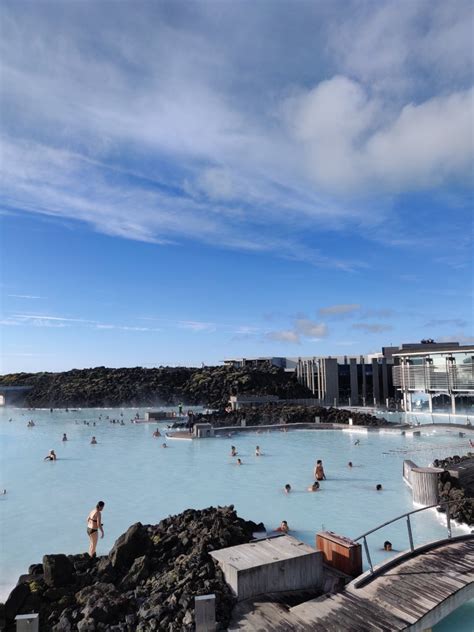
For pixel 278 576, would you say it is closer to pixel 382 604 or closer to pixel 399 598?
pixel 382 604

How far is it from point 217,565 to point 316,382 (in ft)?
175

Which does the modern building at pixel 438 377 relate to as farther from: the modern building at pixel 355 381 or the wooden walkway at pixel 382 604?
the wooden walkway at pixel 382 604

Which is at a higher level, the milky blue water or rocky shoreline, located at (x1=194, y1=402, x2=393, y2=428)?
rocky shoreline, located at (x1=194, y1=402, x2=393, y2=428)

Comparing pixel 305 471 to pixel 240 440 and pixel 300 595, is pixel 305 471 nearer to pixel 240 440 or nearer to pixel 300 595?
pixel 240 440

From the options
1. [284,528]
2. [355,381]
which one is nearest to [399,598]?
[284,528]

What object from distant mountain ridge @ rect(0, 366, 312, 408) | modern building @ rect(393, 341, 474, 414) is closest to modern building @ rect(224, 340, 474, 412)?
modern building @ rect(393, 341, 474, 414)

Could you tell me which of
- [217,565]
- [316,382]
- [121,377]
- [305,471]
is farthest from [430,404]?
[121,377]

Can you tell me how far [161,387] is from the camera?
72938mm

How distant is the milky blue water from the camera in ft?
40.1

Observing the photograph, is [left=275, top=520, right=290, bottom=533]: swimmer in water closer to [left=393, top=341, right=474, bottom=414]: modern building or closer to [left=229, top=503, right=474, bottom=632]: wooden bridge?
[left=229, top=503, right=474, bottom=632]: wooden bridge

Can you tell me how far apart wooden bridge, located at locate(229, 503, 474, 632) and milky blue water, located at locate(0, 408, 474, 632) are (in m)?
0.99

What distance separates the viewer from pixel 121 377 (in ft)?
255

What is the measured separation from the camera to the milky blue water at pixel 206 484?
12234mm

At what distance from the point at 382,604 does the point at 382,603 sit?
2 centimetres
